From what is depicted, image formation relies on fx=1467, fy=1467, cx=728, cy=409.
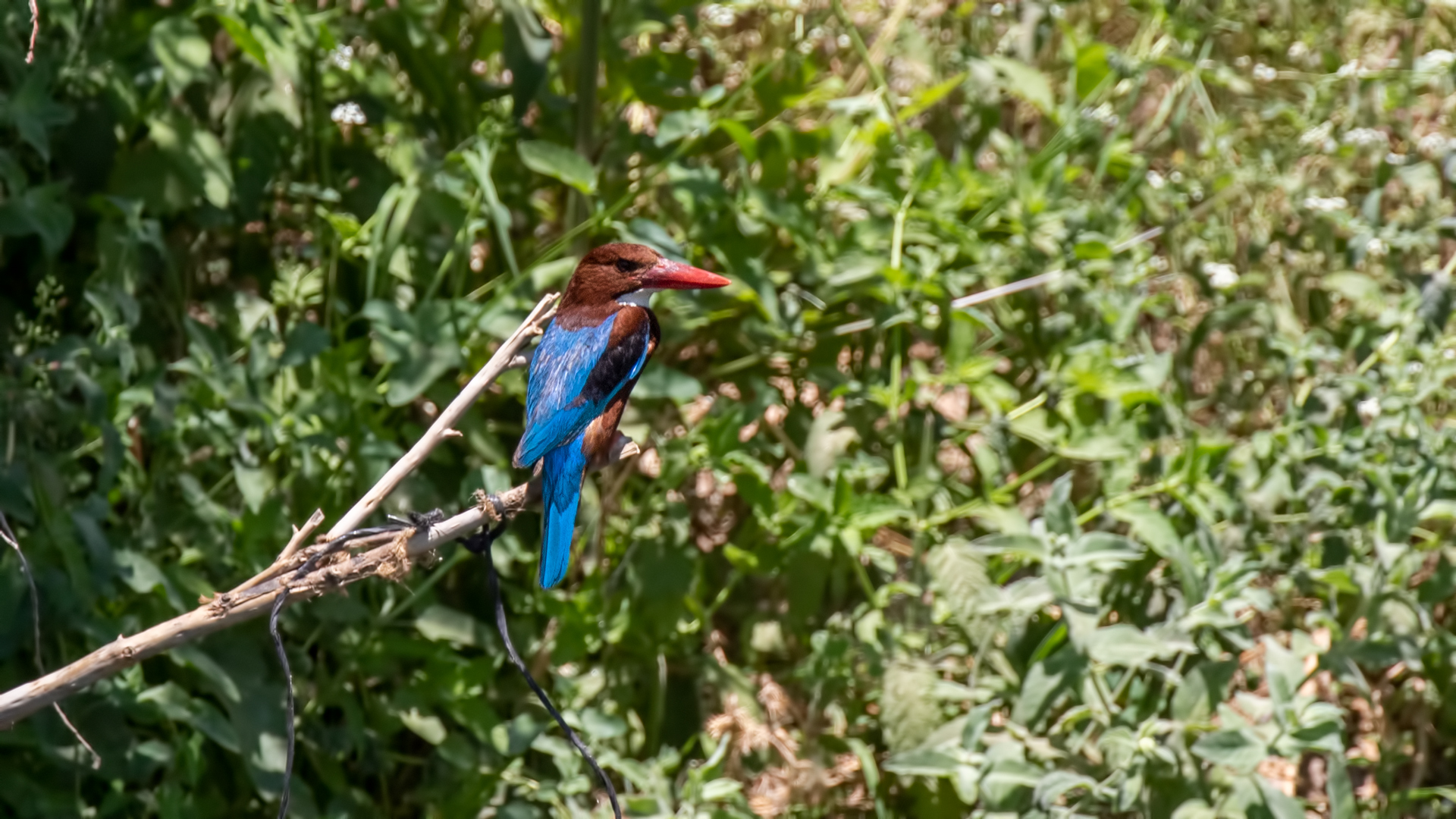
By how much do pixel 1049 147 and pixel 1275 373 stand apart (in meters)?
0.70

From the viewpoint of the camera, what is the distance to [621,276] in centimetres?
201

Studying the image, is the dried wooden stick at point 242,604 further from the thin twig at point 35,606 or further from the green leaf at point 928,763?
the green leaf at point 928,763

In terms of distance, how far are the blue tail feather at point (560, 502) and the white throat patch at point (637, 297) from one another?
25cm

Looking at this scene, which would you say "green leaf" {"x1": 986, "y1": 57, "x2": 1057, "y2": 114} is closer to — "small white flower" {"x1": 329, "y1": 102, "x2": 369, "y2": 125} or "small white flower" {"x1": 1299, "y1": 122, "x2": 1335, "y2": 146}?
"small white flower" {"x1": 1299, "y1": 122, "x2": 1335, "y2": 146}

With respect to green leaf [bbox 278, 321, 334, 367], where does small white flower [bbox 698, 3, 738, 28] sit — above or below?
above

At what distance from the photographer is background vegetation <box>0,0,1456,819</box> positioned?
2439 mm

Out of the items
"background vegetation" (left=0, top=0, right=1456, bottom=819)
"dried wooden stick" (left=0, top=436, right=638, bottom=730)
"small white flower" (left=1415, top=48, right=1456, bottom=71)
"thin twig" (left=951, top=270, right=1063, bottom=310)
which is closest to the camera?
"dried wooden stick" (left=0, top=436, right=638, bottom=730)

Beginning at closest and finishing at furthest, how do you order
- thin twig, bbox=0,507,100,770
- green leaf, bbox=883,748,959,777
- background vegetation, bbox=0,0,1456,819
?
thin twig, bbox=0,507,100,770 < background vegetation, bbox=0,0,1456,819 < green leaf, bbox=883,748,959,777

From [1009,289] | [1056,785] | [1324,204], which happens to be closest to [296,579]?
[1056,785]

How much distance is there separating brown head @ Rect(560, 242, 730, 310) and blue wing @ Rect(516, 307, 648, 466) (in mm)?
48

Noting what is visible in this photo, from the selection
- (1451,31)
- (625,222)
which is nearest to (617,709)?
(625,222)

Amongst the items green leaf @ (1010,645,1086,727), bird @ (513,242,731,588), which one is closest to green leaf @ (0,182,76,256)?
bird @ (513,242,731,588)

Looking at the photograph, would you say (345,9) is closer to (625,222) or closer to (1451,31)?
(625,222)

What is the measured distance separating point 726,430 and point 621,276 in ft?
2.10
